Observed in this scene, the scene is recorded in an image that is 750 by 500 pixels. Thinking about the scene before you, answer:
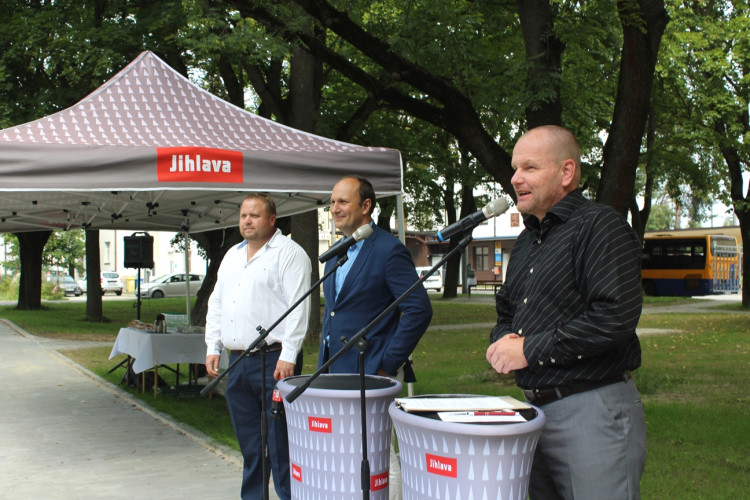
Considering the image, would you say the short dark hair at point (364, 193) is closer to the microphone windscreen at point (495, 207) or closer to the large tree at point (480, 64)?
the microphone windscreen at point (495, 207)

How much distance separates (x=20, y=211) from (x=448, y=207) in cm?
2335

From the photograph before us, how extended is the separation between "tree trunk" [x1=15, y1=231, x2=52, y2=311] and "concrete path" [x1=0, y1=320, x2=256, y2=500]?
18.7 metres

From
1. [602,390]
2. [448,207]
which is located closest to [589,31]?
[602,390]

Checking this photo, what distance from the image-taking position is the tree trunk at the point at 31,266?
27.4 m

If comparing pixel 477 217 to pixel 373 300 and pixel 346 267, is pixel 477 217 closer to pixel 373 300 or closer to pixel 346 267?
pixel 373 300

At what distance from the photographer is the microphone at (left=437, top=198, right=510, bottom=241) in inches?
108

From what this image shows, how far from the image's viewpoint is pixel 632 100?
8.52 metres

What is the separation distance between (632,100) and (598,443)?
6890 millimetres

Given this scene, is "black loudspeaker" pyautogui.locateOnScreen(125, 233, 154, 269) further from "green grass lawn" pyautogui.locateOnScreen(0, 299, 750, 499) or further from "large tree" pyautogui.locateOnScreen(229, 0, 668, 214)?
"large tree" pyautogui.locateOnScreen(229, 0, 668, 214)

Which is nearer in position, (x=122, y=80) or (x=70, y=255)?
(x=122, y=80)

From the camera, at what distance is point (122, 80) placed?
7.05 metres

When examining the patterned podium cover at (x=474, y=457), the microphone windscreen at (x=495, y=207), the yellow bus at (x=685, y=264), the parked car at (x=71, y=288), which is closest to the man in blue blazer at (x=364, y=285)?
the microphone windscreen at (x=495, y=207)

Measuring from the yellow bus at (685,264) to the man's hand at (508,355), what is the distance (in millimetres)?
35284

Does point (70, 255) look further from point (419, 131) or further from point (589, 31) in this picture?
point (589, 31)
